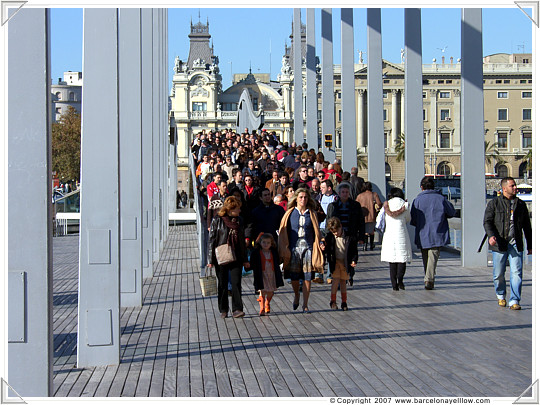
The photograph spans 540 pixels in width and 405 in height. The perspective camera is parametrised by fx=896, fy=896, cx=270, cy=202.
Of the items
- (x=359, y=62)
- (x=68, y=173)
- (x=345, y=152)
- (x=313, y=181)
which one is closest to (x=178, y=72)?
(x=359, y=62)

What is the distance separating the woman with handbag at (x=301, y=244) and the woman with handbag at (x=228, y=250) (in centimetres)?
62

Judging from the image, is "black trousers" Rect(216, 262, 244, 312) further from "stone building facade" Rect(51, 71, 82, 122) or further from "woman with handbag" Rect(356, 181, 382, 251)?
"stone building facade" Rect(51, 71, 82, 122)

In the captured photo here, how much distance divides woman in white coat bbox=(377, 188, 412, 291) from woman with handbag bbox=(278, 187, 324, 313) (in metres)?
2.06

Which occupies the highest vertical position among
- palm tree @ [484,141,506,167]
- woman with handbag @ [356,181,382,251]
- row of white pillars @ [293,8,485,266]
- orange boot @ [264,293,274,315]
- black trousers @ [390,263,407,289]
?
palm tree @ [484,141,506,167]

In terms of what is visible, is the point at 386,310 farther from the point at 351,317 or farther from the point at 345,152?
the point at 345,152

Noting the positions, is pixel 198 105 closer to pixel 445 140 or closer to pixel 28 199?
pixel 445 140

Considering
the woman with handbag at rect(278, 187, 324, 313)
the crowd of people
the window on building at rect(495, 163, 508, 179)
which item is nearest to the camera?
the crowd of people

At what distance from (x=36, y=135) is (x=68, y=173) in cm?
7575

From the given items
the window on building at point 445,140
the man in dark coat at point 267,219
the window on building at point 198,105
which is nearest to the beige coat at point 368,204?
the man in dark coat at point 267,219

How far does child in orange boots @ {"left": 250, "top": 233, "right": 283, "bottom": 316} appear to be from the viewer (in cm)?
1152

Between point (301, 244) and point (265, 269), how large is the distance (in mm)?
574

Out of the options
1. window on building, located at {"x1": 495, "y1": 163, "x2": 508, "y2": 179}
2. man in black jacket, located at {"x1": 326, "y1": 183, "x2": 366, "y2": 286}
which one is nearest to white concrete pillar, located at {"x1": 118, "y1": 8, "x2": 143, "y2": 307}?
man in black jacket, located at {"x1": 326, "y1": 183, "x2": 366, "y2": 286}

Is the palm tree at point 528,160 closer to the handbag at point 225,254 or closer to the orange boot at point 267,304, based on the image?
the orange boot at point 267,304

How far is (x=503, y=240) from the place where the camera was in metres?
11.4
